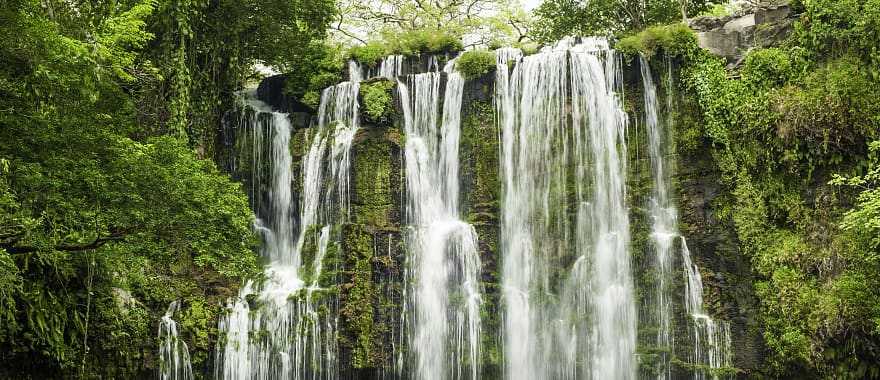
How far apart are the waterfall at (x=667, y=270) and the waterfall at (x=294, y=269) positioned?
680 centimetres

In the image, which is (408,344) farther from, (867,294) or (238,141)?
(867,294)

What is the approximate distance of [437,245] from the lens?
663 inches

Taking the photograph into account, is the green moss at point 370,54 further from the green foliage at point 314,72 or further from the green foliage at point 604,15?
the green foliage at point 604,15

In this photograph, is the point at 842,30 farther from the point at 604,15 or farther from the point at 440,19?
the point at 440,19

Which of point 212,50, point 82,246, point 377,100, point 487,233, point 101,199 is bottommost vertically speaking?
point 82,246

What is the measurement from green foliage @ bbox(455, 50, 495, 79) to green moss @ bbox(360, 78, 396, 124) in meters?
1.81

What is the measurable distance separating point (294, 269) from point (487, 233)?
4.48m

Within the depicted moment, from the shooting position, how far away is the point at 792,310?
13969 millimetres

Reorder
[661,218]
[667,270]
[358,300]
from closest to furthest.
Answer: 1. [667,270]
2. [358,300]
3. [661,218]

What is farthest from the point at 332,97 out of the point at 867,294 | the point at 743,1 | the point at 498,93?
the point at 743,1

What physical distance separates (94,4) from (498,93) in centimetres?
926

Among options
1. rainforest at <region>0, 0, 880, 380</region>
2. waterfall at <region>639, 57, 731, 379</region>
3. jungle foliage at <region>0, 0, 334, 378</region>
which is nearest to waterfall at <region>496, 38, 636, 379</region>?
rainforest at <region>0, 0, 880, 380</region>

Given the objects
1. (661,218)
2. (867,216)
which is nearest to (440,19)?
(661,218)

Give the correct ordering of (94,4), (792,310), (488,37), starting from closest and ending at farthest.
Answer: (94,4) < (792,310) < (488,37)
